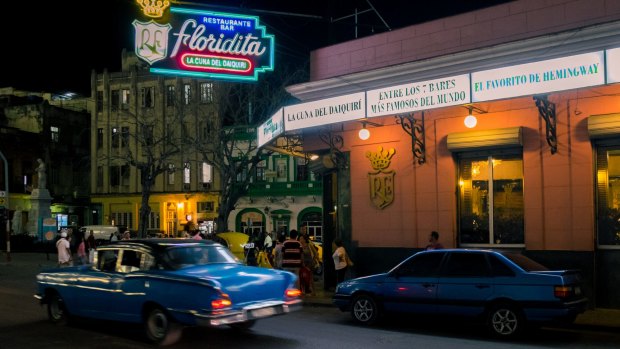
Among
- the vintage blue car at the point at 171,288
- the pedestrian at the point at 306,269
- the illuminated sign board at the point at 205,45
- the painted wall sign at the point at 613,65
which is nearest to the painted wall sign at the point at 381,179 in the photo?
the pedestrian at the point at 306,269

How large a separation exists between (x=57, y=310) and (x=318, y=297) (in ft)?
22.7

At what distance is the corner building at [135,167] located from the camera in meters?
52.8

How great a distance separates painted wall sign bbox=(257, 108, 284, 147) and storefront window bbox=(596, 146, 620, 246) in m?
7.56

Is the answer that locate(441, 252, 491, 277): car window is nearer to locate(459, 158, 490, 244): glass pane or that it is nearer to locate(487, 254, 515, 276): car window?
locate(487, 254, 515, 276): car window

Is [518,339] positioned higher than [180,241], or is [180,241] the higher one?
[180,241]

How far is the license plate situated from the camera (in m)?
9.57

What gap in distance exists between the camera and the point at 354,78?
54.6ft

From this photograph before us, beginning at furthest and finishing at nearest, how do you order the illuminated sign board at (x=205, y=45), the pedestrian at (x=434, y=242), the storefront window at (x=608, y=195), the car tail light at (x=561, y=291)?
the illuminated sign board at (x=205, y=45) < the pedestrian at (x=434, y=242) < the storefront window at (x=608, y=195) < the car tail light at (x=561, y=291)

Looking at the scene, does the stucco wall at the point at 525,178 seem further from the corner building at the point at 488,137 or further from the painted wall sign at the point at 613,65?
the painted wall sign at the point at 613,65

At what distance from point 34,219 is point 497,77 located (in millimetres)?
39419

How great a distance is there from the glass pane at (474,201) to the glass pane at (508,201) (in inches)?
9.3

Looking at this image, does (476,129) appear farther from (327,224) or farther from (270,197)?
(270,197)

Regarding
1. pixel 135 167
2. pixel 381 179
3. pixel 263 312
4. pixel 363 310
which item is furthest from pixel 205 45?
pixel 135 167

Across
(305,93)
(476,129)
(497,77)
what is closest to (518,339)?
(497,77)
